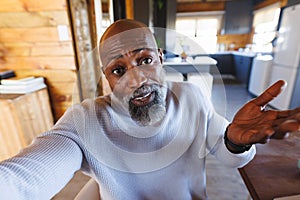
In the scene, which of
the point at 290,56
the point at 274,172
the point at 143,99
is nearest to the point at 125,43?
the point at 143,99

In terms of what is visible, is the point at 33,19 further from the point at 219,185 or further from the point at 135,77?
the point at 219,185

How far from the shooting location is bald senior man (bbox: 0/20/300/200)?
408 millimetres

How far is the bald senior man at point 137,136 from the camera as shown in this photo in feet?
1.34

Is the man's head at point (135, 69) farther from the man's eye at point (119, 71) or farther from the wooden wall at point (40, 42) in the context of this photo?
the wooden wall at point (40, 42)

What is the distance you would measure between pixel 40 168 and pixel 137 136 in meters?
0.27

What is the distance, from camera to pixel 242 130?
413mm

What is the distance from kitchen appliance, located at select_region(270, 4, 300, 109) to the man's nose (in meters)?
2.27

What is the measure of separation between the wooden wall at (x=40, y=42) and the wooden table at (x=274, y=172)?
1144 mm

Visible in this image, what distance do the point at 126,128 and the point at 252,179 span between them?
0.41 m

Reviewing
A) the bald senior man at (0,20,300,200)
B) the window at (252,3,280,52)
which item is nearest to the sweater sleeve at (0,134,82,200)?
the bald senior man at (0,20,300,200)

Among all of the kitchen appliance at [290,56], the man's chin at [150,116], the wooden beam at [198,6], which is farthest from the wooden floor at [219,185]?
the wooden beam at [198,6]

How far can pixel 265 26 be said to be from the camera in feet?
14.7

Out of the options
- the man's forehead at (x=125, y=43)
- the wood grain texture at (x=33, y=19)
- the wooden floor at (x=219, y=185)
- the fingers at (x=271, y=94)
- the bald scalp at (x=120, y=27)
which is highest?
the wood grain texture at (x=33, y=19)

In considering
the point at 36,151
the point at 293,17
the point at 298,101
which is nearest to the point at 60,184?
the point at 36,151
